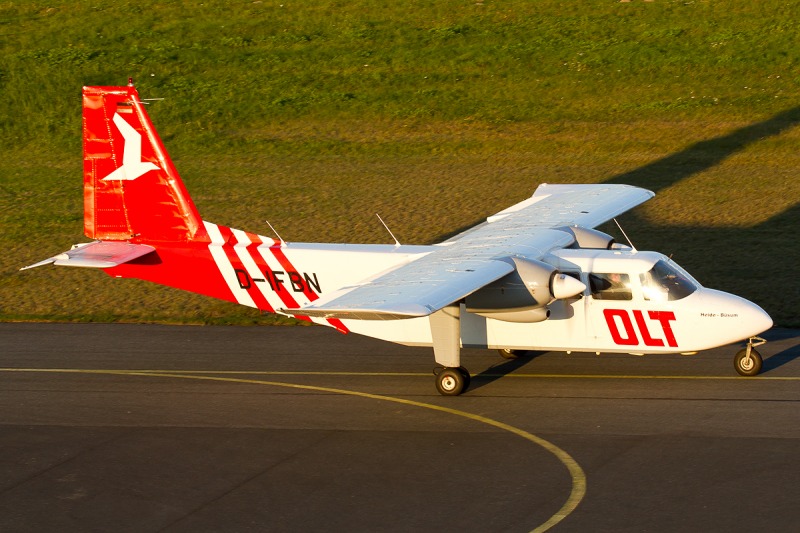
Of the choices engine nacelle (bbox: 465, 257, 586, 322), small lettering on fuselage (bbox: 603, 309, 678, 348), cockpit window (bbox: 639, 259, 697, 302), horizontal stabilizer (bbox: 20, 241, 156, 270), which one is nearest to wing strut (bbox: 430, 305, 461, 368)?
engine nacelle (bbox: 465, 257, 586, 322)

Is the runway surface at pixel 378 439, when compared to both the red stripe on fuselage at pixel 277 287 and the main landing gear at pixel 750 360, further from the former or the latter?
the red stripe on fuselage at pixel 277 287

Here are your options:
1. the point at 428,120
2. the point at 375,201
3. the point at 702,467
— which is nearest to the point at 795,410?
the point at 702,467

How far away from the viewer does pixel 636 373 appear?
21078 millimetres

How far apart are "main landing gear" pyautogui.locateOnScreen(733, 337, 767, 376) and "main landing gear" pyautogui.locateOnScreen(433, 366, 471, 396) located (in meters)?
5.05

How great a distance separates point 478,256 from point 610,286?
2445 mm

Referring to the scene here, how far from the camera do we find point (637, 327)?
20016mm

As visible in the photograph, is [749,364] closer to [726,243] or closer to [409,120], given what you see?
[726,243]

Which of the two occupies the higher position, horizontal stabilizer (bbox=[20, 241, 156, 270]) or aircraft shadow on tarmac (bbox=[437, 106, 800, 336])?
Result: horizontal stabilizer (bbox=[20, 241, 156, 270])

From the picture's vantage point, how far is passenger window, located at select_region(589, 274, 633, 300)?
2000cm

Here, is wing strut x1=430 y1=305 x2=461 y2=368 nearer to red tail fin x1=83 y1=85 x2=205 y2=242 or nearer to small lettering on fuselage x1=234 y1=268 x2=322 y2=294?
small lettering on fuselage x1=234 y1=268 x2=322 y2=294

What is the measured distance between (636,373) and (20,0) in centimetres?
4568

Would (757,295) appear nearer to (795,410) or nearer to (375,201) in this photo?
(795,410)

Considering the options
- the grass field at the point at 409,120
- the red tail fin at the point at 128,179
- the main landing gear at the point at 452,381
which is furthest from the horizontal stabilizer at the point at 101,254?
the main landing gear at the point at 452,381

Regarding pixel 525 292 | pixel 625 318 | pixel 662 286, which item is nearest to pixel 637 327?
pixel 625 318
